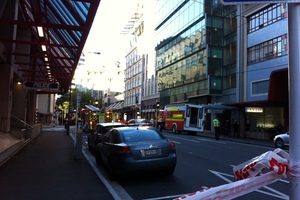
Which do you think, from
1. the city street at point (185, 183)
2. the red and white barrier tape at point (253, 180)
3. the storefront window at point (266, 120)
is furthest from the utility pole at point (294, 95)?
the storefront window at point (266, 120)

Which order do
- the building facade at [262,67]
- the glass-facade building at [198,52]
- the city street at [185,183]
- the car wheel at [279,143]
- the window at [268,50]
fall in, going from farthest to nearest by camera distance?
the glass-facade building at [198,52] → the window at [268,50] → the building facade at [262,67] → the car wheel at [279,143] → the city street at [185,183]

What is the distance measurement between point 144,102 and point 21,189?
6423 centimetres

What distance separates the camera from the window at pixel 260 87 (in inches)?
1228

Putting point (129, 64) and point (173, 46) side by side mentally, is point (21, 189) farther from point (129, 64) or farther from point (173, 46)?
point (129, 64)

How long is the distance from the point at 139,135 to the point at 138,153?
0.94m

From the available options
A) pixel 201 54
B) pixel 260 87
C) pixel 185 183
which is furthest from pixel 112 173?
pixel 201 54

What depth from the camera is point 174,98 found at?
5206cm

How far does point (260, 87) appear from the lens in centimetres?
3216

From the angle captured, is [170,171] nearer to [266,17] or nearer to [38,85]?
[38,85]

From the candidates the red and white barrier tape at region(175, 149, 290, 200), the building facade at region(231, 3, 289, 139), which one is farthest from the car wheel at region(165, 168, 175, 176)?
the building facade at region(231, 3, 289, 139)

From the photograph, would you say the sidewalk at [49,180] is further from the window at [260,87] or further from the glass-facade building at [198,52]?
the glass-facade building at [198,52]

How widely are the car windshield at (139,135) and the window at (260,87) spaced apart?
24114mm

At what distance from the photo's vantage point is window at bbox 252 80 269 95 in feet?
102

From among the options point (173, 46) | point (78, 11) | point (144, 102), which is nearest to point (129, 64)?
point (144, 102)
